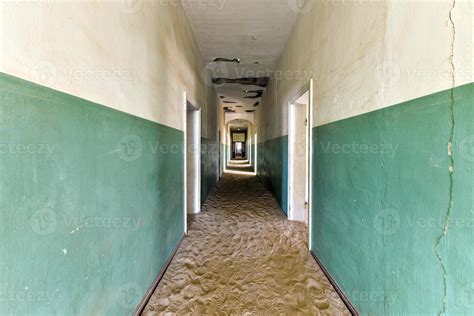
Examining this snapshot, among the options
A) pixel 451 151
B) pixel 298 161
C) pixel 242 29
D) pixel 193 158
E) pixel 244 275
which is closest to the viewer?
pixel 451 151

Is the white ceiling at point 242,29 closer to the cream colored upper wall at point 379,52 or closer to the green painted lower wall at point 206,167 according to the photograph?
the cream colored upper wall at point 379,52

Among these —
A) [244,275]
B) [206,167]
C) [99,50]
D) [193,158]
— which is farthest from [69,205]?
[206,167]

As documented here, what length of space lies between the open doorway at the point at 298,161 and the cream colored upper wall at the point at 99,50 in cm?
204

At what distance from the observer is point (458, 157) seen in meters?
0.96

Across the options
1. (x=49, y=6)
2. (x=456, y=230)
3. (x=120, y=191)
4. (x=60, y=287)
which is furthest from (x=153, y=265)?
(x=456, y=230)

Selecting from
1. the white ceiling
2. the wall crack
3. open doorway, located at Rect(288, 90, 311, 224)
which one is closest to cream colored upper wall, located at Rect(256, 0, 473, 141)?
the wall crack

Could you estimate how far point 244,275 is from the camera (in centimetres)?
232

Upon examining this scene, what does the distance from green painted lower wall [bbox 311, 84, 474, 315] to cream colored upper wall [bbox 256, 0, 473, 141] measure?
0.30 ft

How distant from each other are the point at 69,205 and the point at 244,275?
5.68 feet

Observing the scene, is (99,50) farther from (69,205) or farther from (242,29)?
(242,29)

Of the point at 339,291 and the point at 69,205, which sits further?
the point at 339,291

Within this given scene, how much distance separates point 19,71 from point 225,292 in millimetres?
1967

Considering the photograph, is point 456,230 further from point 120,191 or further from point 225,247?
point 225,247

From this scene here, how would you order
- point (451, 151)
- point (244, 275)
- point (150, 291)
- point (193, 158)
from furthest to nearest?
point (193, 158), point (244, 275), point (150, 291), point (451, 151)
